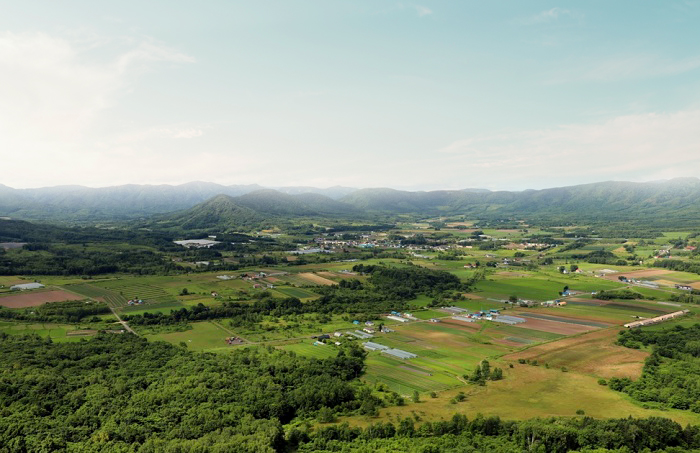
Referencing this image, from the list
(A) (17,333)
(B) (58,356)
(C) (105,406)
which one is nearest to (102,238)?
(A) (17,333)

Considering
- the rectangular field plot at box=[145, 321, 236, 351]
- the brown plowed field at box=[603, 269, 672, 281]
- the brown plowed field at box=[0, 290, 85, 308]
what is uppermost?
the brown plowed field at box=[603, 269, 672, 281]

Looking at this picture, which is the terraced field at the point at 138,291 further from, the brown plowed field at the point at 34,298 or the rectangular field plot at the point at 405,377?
the rectangular field plot at the point at 405,377

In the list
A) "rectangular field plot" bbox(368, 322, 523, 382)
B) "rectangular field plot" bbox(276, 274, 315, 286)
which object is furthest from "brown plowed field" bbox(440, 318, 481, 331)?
"rectangular field plot" bbox(276, 274, 315, 286)

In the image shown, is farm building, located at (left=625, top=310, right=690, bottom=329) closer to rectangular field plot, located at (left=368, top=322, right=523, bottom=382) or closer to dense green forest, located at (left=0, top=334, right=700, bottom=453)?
rectangular field plot, located at (left=368, top=322, right=523, bottom=382)

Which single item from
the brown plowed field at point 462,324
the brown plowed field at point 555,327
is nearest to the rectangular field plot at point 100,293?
the brown plowed field at point 462,324

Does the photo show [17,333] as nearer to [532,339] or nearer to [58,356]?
[58,356]

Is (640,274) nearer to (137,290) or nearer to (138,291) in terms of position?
(138,291)
